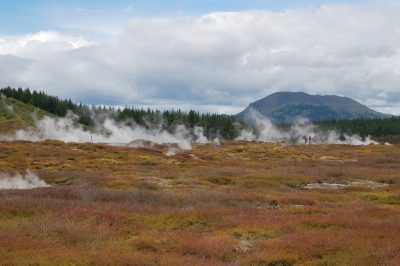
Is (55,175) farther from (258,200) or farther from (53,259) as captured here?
(53,259)

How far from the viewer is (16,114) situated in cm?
14500

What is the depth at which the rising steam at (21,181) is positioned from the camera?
39.7 meters

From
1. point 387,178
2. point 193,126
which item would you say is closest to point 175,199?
point 387,178

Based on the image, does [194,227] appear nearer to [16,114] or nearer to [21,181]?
[21,181]

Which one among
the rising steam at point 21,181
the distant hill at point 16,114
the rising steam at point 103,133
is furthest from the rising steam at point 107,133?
the rising steam at point 21,181

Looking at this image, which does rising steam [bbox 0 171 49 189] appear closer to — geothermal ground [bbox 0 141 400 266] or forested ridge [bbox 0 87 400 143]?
geothermal ground [bbox 0 141 400 266]

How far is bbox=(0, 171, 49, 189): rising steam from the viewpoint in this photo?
39656mm

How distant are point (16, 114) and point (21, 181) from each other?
112 meters

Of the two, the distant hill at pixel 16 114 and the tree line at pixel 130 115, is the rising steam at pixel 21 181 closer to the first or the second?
the distant hill at pixel 16 114

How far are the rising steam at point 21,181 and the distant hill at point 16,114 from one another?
8410 cm

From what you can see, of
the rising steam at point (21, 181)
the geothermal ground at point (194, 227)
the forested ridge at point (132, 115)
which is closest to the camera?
the geothermal ground at point (194, 227)

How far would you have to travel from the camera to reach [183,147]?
113m

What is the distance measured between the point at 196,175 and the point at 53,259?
34.9 m

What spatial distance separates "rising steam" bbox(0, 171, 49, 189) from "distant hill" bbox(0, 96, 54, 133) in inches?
3311
